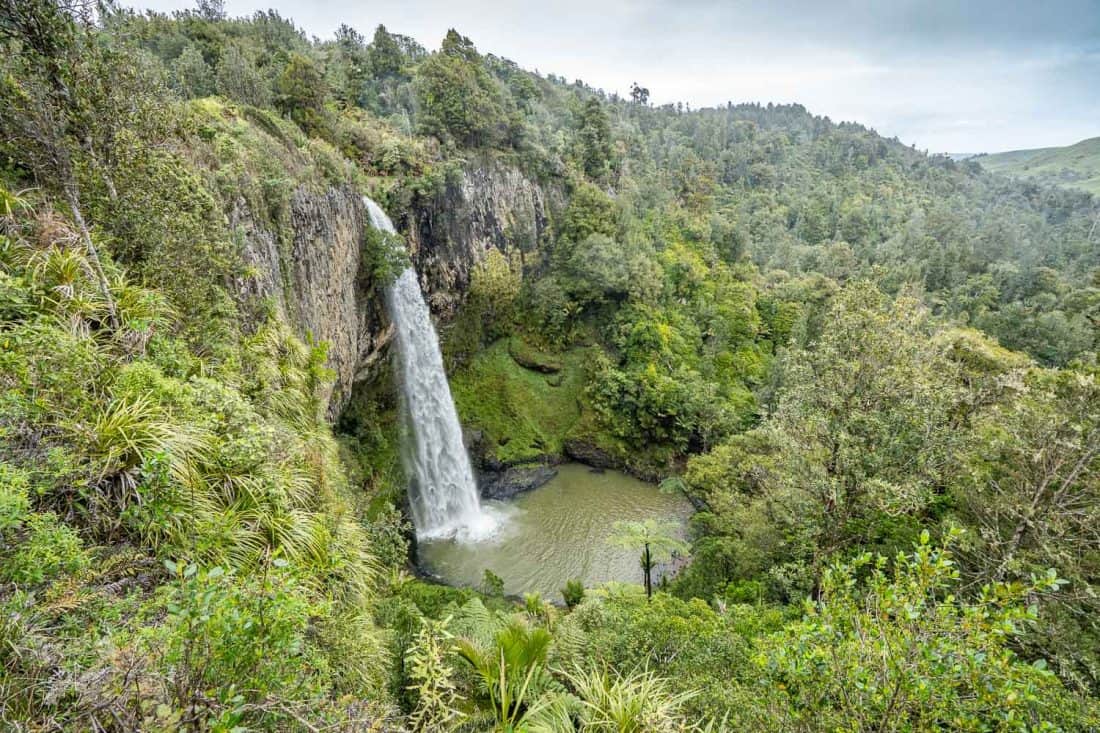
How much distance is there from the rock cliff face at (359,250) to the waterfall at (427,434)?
3.28 feet

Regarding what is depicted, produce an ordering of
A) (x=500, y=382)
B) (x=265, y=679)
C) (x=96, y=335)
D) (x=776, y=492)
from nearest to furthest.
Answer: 1. (x=265, y=679)
2. (x=96, y=335)
3. (x=776, y=492)
4. (x=500, y=382)

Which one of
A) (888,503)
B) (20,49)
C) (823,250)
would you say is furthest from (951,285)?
(20,49)

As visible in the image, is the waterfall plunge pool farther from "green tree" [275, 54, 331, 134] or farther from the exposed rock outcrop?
"green tree" [275, 54, 331, 134]

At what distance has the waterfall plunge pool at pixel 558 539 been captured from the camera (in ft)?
49.4

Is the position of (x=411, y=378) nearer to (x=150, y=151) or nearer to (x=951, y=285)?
(x=150, y=151)

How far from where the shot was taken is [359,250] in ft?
50.7

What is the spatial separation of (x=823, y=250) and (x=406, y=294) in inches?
1785

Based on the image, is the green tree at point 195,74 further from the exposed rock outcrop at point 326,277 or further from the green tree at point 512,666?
the green tree at point 512,666

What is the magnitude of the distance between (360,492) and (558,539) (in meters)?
8.17

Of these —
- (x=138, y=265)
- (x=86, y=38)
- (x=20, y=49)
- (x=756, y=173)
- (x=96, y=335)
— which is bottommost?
(x=96, y=335)

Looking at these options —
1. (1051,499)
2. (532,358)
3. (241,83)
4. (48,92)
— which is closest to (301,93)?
(241,83)

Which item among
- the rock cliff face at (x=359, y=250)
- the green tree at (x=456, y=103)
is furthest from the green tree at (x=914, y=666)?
the green tree at (x=456, y=103)

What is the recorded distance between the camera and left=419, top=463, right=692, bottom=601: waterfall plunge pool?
1507 centimetres

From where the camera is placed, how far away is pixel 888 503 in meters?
7.34
